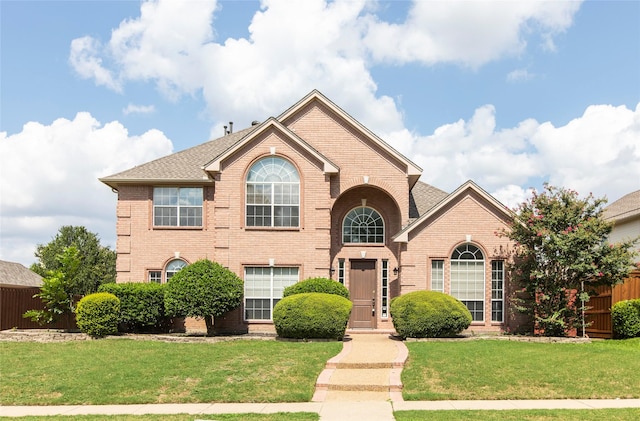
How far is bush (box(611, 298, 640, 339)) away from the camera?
20.2m

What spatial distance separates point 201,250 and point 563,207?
44.1 feet

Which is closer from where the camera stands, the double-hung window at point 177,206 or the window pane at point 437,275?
the window pane at point 437,275

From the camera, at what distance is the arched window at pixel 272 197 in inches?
933

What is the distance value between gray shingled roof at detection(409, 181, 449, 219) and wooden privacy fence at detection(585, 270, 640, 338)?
24.4ft

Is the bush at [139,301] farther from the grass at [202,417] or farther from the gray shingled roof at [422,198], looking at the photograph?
the grass at [202,417]

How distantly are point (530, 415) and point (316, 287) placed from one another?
36.6 feet

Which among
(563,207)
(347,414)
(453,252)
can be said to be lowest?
(347,414)

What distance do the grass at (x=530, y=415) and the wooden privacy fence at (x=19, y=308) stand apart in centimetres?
1849

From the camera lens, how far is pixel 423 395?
1332 cm

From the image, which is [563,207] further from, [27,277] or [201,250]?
[27,277]

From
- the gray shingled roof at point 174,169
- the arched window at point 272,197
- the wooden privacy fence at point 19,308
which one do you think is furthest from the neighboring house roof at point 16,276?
the arched window at point 272,197

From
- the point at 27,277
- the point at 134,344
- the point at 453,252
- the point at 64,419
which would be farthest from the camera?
the point at 27,277

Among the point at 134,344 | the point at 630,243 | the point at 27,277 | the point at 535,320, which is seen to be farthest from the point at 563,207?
the point at 27,277

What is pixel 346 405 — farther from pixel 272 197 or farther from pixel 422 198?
pixel 422 198
